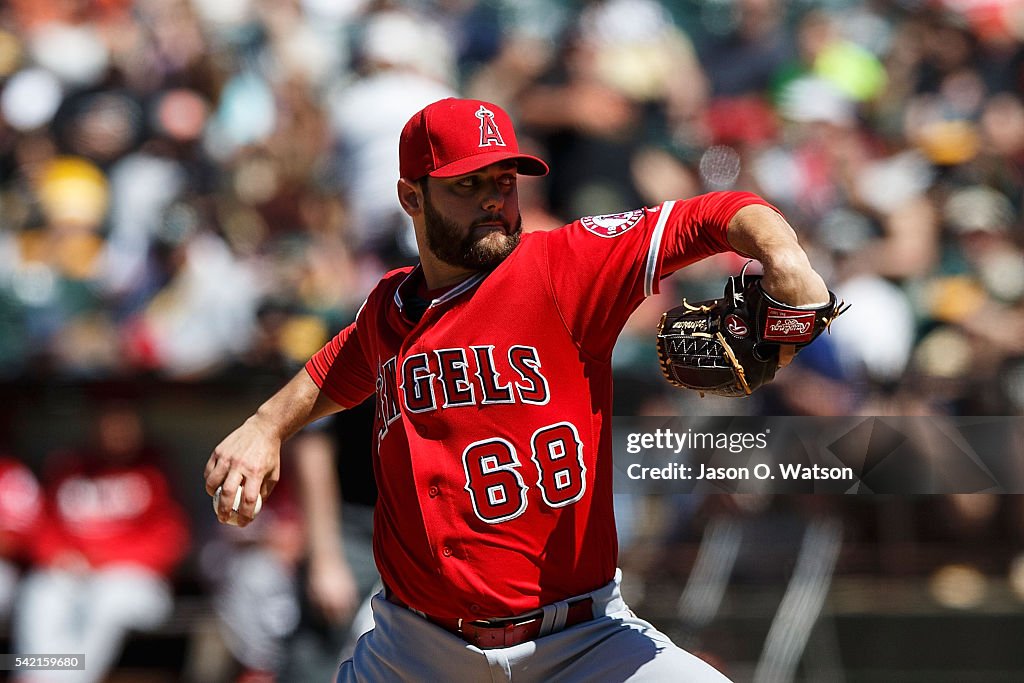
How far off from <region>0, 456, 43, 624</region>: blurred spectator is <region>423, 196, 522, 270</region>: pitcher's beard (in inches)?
110

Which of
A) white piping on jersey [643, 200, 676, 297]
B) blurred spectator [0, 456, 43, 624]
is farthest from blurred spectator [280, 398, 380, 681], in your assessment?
white piping on jersey [643, 200, 676, 297]

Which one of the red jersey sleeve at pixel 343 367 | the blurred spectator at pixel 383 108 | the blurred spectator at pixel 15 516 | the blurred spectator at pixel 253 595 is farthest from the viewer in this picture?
the blurred spectator at pixel 383 108

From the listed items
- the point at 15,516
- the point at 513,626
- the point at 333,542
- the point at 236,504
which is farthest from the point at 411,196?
the point at 15,516

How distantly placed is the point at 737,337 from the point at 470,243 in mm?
656

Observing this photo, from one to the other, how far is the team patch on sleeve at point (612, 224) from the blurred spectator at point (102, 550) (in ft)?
8.99

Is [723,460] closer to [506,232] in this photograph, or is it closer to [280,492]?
[280,492]

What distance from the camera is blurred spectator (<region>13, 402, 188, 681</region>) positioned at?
462 cm

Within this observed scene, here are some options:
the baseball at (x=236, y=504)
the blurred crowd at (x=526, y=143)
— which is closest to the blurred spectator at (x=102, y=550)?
the blurred crowd at (x=526, y=143)

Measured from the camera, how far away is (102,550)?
4.75m

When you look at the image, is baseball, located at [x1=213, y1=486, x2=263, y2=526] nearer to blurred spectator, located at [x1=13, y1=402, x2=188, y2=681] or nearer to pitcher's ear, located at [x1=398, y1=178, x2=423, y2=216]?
pitcher's ear, located at [x1=398, y1=178, x2=423, y2=216]

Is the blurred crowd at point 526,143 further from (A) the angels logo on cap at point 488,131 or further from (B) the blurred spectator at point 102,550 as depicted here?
(A) the angels logo on cap at point 488,131

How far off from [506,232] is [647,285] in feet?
1.16

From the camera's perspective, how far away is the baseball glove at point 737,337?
213cm

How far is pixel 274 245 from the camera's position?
5.27 m
